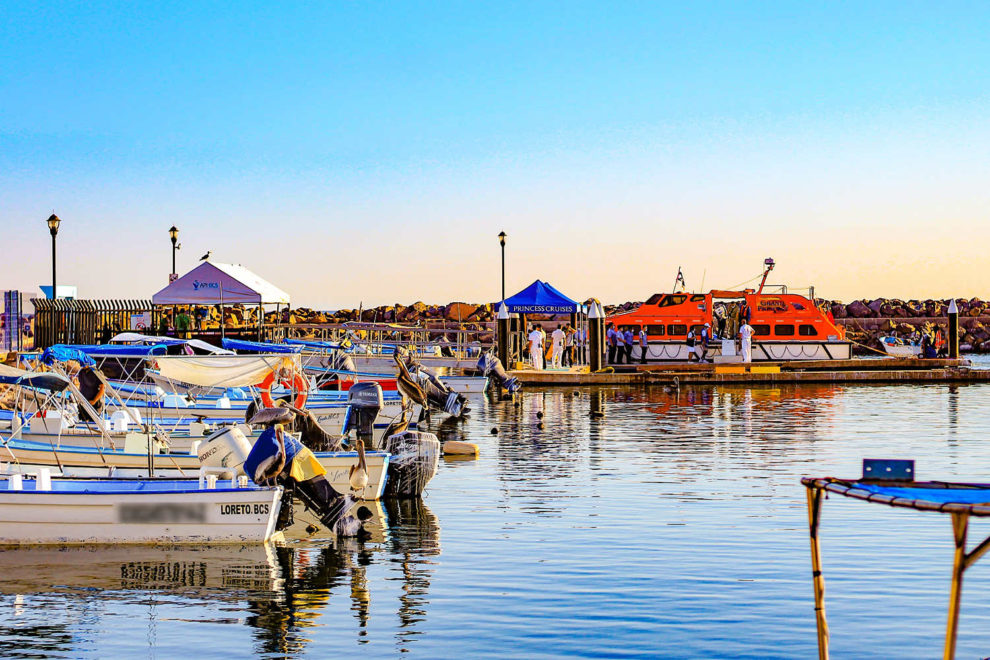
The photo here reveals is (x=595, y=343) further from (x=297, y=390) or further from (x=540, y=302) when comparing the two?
(x=297, y=390)

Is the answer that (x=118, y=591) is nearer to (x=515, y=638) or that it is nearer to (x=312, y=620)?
(x=312, y=620)

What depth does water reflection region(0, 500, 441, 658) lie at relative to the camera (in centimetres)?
1159

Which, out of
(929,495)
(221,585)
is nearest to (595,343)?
(221,585)

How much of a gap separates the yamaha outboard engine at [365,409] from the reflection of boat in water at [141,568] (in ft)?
20.8

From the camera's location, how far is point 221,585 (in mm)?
13422

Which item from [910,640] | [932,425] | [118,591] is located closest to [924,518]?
[910,640]

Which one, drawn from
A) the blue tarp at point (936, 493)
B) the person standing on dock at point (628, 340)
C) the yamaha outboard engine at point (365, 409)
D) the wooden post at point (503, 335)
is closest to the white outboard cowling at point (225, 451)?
the yamaha outboard engine at point (365, 409)

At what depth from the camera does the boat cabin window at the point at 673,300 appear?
169 feet

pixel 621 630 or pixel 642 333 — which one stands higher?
pixel 642 333

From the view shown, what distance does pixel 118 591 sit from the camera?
1320cm

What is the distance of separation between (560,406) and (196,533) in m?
24.2

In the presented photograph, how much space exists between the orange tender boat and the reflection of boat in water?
38014 mm

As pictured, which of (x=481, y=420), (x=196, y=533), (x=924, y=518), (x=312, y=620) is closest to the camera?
(x=312, y=620)

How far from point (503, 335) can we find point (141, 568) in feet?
109
